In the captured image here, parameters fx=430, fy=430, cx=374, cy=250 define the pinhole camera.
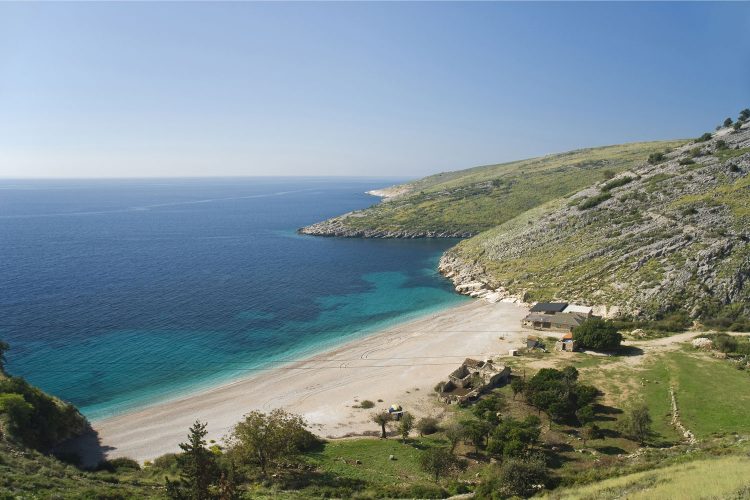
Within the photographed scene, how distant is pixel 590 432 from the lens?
127ft

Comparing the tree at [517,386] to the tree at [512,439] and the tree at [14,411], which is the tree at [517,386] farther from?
the tree at [14,411]

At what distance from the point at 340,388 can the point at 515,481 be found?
2816cm

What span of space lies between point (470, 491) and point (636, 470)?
449 inches

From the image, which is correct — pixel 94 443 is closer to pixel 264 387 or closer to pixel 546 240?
pixel 264 387

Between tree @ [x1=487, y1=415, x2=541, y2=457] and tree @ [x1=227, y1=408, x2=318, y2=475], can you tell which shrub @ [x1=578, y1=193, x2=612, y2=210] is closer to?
tree @ [x1=487, y1=415, x2=541, y2=457]

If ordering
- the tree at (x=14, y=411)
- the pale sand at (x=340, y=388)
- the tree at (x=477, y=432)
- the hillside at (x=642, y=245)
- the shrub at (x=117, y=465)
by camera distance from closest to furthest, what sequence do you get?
the tree at (x=14, y=411) → the shrub at (x=117, y=465) → the tree at (x=477, y=432) → the pale sand at (x=340, y=388) → the hillside at (x=642, y=245)

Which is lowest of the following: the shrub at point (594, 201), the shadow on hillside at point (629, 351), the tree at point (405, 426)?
the tree at point (405, 426)

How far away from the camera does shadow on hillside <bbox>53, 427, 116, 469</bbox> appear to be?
38.4 metres

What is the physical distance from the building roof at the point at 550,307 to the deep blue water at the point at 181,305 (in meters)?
19.3

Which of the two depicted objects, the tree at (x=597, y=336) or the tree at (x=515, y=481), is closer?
the tree at (x=515, y=481)

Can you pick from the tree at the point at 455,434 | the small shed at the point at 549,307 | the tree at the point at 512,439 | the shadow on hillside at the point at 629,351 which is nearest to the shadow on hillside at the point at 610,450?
the tree at the point at 512,439

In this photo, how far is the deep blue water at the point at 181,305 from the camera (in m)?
59.2

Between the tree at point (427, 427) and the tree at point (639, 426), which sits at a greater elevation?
the tree at point (639, 426)

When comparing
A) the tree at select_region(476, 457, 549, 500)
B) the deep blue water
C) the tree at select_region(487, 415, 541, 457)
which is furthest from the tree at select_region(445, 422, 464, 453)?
the deep blue water
